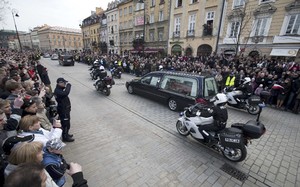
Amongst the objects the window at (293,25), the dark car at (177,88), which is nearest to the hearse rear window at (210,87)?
the dark car at (177,88)

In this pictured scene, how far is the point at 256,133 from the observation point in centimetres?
311

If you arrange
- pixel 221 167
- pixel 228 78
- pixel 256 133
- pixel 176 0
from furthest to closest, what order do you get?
pixel 176 0 → pixel 228 78 → pixel 221 167 → pixel 256 133

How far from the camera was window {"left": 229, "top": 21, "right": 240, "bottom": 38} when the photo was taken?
15.5 metres

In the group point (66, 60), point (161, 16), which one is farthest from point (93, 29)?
point (66, 60)

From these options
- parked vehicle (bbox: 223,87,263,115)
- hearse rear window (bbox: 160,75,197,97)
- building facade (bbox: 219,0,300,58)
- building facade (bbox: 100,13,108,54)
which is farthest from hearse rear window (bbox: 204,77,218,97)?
building facade (bbox: 100,13,108,54)

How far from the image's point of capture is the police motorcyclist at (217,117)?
11.5 ft

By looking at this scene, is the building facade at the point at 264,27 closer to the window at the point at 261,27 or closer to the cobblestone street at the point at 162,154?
the window at the point at 261,27

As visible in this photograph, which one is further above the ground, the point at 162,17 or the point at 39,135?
the point at 162,17

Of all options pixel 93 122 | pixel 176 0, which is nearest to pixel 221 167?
pixel 93 122

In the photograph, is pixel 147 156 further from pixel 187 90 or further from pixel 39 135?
pixel 187 90

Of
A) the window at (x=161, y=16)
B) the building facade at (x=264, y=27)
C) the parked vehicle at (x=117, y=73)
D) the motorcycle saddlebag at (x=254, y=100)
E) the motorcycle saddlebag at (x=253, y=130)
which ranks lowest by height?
the parked vehicle at (x=117, y=73)

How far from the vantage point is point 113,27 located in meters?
39.2

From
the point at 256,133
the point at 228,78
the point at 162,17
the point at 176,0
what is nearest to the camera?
the point at 256,133

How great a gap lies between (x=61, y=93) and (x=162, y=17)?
82.0 feet
